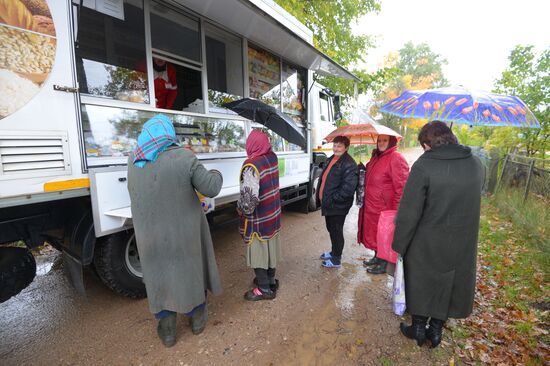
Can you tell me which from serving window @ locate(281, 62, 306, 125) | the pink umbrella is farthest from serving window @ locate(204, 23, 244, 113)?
the pink umbrella

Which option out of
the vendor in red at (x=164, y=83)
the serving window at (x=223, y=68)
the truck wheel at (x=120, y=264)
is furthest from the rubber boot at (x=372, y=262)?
the vendor in red at (x=164, y=83)

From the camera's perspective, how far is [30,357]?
2.16 metres

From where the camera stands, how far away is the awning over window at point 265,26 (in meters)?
2.94

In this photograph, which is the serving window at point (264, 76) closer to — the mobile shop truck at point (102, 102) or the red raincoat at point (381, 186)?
the mobile shop truck at point (102, 102)

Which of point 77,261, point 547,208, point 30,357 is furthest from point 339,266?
point 547,208

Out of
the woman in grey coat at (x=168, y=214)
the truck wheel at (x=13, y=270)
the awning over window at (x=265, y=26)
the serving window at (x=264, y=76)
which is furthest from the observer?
the serving window at (x=264, y=76)

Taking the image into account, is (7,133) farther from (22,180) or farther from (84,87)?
(84,87)

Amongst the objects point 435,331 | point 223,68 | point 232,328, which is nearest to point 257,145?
point 232,328

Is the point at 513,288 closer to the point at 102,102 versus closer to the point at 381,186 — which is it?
the point at 381,186

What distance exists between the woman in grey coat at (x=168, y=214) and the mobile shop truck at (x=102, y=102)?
498 mm

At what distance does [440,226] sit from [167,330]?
218 centimetres

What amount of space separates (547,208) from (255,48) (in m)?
5.25

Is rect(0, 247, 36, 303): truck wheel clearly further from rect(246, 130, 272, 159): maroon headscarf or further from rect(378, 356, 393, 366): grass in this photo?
rect(378, 356, 393, 366): grass

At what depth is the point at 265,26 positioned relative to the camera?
3.46m
